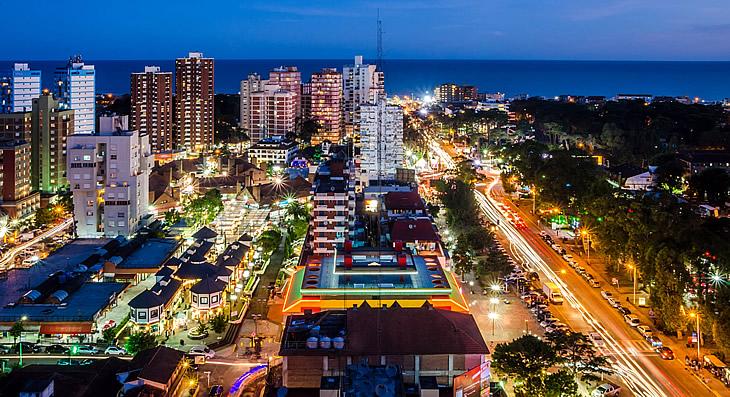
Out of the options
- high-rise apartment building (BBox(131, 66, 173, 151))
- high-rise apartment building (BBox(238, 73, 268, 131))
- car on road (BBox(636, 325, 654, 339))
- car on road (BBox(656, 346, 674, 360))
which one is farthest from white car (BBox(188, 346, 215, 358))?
high-rise apartment building (BBox(238, 73, 268, 131))

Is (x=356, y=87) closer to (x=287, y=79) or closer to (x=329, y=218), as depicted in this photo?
(x=287, y=79)

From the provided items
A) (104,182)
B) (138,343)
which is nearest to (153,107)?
(104,182)

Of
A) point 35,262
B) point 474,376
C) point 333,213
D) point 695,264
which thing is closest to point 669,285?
point 695,264

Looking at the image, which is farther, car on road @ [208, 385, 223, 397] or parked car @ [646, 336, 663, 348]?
parked car @ [646, 336, 663, 348]

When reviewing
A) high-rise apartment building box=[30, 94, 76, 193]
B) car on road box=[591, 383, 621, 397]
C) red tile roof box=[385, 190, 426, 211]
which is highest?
high-rise apartment building box=[30, 94, 76, 193]

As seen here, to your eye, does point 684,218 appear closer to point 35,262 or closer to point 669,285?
point 669,285

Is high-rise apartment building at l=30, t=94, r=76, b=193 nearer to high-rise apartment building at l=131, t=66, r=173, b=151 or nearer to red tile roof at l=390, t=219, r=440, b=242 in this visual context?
high-rise apartment building at l=131, t=66, r=173, b=151

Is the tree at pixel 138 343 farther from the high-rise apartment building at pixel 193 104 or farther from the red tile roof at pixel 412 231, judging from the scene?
the high-rise apartment building at pixel 193 104

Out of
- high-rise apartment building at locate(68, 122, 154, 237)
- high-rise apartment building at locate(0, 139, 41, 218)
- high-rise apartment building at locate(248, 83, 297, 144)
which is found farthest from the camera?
high-rise apartment building at locate(248, 83, 297, 144)
